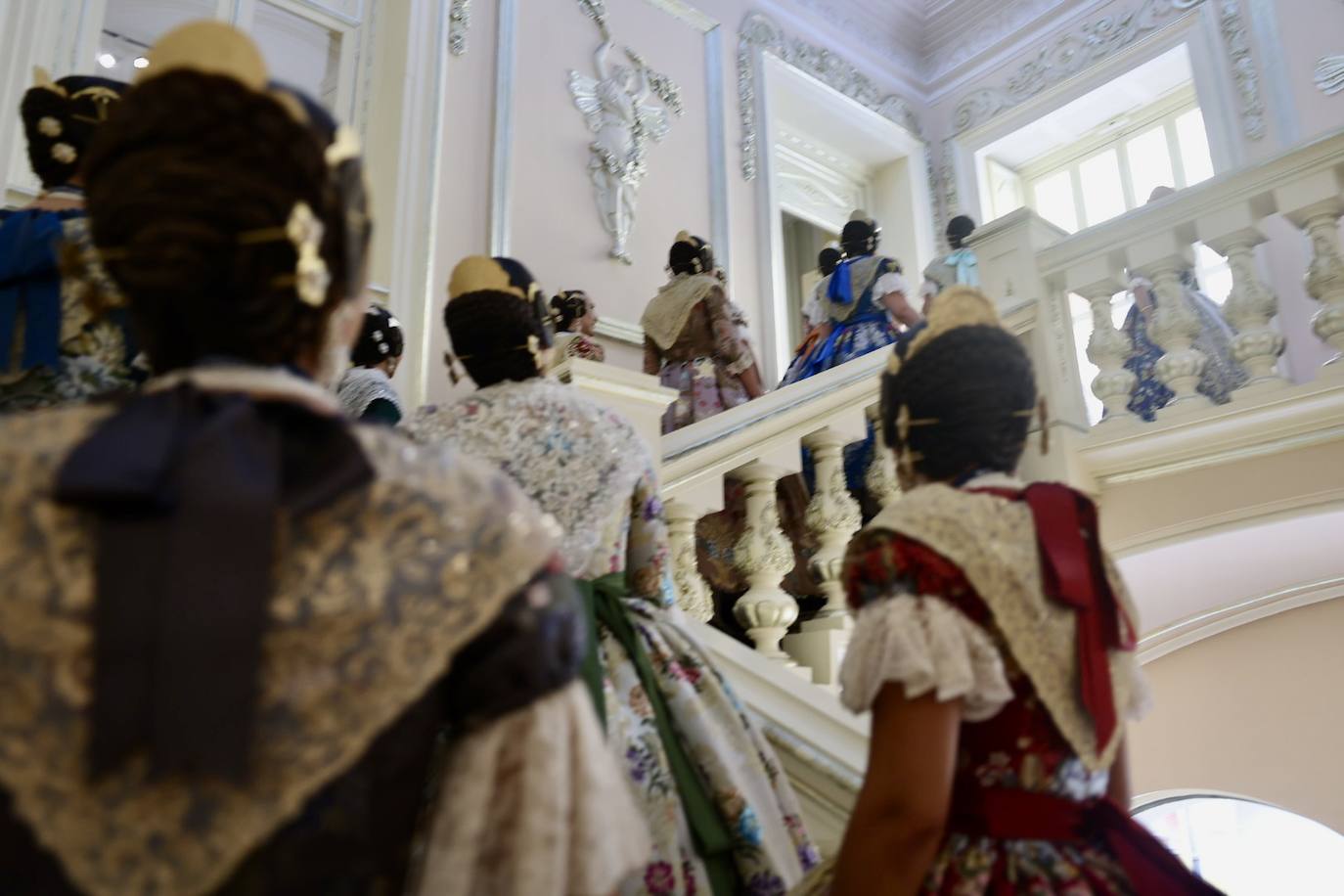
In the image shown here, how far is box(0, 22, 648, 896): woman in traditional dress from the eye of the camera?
0.61m

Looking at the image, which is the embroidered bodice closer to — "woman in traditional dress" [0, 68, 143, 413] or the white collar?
"woman in traditional dress" [0, 68, 143, 413]

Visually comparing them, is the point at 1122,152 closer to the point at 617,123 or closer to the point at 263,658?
the point at 617,123

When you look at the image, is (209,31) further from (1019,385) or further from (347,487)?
(1019,385)

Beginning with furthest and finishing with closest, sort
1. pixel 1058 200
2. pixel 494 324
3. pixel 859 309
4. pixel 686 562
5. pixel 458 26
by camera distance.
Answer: pixel 1058 200
pixel 458 26
pixel 859 309
pixel 686 562
pixel 494 324

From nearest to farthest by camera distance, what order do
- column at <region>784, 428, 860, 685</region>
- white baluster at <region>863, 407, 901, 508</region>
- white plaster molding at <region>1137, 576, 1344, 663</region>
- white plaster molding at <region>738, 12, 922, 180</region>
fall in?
column at <region>784, 428, 860, 685</region> < white baluster at <region>863, 407, 901, 508</region> < white plaster molding at <region>1137, 576, 1344, 663</region> < white plaster molding at <region>738, 12, 922, 180</region>

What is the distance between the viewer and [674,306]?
11.4 feet

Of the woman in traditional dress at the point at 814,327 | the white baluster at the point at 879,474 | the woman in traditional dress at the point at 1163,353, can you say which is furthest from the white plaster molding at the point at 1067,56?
the white baluster at the point at 879,474

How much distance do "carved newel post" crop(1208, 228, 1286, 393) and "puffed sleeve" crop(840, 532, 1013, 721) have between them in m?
2.09

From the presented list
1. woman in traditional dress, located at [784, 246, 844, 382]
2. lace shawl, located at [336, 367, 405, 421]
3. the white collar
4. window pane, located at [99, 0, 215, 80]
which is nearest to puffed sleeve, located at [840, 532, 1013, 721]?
the white collar

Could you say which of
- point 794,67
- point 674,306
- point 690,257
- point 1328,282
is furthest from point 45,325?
point 794,67

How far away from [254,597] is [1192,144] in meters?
6.98

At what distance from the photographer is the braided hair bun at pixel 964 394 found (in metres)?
1.14

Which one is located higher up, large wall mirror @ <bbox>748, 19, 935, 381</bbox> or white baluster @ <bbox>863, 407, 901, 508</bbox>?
large wall mirror @ <bbox>748, 19, 935, 381</bbox>

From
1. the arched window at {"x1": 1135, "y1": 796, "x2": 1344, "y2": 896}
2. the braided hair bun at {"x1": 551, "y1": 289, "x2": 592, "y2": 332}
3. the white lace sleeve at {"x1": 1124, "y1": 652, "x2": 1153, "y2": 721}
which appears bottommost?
the arched window at {"x1": 1135, "y1": 796, "x2": 1344, "y2": 896}
